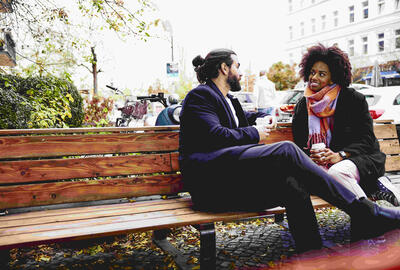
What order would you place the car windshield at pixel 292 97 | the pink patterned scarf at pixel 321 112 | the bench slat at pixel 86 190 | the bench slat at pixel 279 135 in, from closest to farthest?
the bench slat at pixel 86 190 < the pink patterned scarf at pixel 321 112 < the bench slat at pixel 279 135 < the car windshield at pixel 292 97

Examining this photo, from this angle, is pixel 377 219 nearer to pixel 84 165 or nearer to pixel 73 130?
pixel 84 165

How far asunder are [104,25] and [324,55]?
8.81 ft

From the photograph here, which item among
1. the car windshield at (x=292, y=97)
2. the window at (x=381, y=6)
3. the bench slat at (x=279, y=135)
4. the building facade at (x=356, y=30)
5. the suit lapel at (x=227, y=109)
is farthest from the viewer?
the window at (x=381, y=6)

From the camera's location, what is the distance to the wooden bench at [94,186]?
261cm

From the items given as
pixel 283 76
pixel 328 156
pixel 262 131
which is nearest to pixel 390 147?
pixel 328 156

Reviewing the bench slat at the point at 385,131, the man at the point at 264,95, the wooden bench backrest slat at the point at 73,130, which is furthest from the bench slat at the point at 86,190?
the man at the point at 264,95

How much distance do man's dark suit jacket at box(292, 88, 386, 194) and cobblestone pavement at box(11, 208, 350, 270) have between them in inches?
31.3

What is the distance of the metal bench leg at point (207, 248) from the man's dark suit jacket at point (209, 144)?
0.76 ft

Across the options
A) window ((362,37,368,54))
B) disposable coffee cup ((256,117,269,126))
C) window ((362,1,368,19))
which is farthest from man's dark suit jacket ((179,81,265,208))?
window ((362,1,368,19))

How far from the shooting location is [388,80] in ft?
111

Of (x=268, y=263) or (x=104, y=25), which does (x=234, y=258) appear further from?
(x=104, y=25)

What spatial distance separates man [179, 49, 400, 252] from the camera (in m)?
2.62

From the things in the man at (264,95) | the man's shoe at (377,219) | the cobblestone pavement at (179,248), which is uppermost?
the man at (264,95)

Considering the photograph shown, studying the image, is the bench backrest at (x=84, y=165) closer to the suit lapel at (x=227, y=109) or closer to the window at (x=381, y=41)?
the suit lapel at (x=227, y=109)
